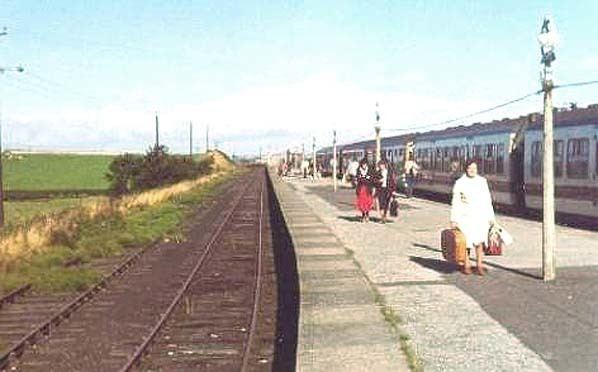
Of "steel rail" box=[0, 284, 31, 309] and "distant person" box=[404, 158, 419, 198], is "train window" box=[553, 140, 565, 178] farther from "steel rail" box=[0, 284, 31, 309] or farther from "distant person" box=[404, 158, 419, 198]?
"distant person" box=[404, 158, 419, 198]

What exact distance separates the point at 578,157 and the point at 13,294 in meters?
12.9

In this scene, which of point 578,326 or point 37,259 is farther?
point 37,259

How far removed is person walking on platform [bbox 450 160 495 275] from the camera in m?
11.4

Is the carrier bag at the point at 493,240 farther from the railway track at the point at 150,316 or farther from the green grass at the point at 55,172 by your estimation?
the green grass at the point at 55,172

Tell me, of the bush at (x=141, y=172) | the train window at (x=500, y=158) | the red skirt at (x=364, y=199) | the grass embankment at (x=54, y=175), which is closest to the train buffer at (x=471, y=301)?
the red skirt at (x=364, y=199)

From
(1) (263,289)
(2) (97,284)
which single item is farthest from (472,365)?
(2) (97,284)

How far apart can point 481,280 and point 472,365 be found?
187 inches

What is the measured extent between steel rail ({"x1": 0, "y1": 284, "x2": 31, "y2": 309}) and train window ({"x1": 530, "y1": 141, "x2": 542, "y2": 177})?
44.8 ft

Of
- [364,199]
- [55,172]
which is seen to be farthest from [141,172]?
[364,199]

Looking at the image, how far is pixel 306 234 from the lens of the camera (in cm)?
1925

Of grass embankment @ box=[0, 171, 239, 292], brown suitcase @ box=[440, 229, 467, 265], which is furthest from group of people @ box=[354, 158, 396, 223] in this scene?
brown suitcase @ box=[440, 229, 467, 265]

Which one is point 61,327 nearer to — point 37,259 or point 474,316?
point 474,316

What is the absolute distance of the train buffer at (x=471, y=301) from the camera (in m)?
7.03

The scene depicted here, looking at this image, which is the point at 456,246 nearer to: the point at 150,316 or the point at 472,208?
the point at 472,208
